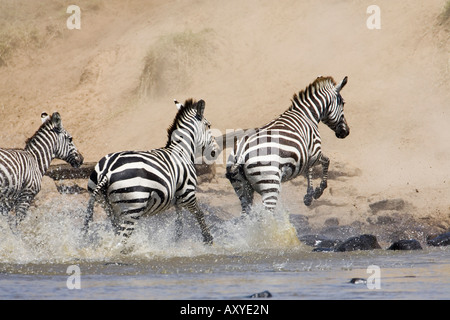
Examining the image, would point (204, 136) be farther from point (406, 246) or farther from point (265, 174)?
point (406, 246)

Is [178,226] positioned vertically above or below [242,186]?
below

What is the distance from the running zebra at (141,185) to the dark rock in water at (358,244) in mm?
1844

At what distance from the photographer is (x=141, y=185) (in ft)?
36.1

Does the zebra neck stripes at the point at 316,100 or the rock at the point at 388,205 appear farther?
the rock at the point at 388,205

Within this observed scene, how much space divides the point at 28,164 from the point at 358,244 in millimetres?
4776

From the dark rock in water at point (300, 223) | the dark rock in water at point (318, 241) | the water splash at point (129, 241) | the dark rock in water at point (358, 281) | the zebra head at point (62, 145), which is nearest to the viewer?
the dark rock in water at point (358, 281)

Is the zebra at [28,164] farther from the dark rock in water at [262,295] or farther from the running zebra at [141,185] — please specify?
the dark rock in water at [262,295]

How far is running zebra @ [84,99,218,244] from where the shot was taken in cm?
1095

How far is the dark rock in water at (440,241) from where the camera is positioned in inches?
536

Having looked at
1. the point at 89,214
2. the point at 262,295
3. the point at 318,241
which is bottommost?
the point at 262,295

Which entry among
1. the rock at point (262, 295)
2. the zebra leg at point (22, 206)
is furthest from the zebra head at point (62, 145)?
the rock at point (262, 295)

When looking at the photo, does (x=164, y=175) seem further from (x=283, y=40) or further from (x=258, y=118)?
(x=283, y=40)

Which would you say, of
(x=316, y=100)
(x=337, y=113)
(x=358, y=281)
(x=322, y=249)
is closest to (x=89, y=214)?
(x=358, y=281)

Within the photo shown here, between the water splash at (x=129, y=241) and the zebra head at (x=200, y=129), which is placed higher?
the zebra head at (x=200, y=129)
